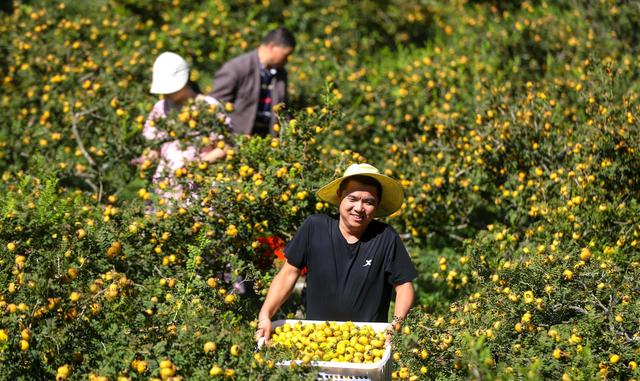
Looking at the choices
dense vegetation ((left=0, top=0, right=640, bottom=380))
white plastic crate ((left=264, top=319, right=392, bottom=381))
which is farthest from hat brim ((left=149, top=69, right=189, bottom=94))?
white plastic crate ((left=264, top=319, right=392, bottom=381))

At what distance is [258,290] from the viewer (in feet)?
14.6

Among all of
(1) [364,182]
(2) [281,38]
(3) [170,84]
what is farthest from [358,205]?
(2) [281,38]

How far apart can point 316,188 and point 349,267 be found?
0.94m

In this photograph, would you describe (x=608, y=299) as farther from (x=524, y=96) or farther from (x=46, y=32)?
(x=46, y=32)

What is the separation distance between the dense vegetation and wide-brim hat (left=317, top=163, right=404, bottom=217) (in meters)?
0.55

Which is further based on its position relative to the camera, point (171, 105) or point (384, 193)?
point (171, 105)

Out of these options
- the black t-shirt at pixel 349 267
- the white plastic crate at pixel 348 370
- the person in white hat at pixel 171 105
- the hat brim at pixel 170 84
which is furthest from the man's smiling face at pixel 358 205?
the hat brim at pixel 170 84

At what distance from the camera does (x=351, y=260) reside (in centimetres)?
409

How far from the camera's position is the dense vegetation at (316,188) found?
3.45 m

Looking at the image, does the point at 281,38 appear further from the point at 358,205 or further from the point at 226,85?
the point at 358,205

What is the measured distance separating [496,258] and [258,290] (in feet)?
4.73

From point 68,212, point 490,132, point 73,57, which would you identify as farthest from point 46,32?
point 490,132

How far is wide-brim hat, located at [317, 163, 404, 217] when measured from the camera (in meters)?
4.07

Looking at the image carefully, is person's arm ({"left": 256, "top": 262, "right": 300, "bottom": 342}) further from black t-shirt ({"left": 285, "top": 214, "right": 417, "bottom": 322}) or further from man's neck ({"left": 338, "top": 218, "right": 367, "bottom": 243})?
man's neck ({"left": 338, "top": 218, "right": 367, "bottom": 243})
